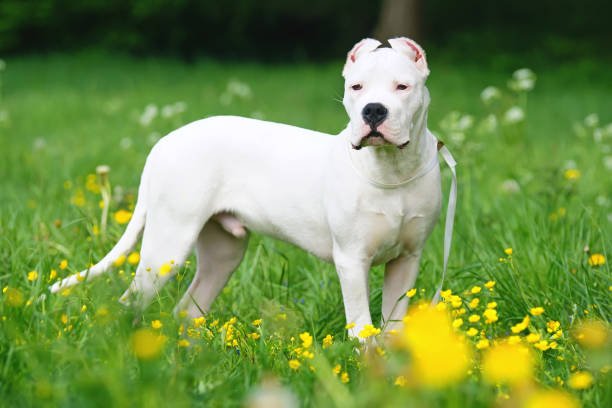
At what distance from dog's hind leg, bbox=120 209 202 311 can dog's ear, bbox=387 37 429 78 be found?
1.10 m

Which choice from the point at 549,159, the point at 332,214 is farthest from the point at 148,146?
the point at 332,214

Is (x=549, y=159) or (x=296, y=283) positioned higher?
(x=296, y=283)

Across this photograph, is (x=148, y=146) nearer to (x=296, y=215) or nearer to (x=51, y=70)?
(x=296, y=215)

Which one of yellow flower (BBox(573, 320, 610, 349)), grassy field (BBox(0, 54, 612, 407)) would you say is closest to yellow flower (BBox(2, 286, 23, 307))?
grassy field (BBox(0, 54, 612, 407))

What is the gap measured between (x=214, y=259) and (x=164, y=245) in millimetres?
423

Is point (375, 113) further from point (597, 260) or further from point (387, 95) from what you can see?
point (597, 260)

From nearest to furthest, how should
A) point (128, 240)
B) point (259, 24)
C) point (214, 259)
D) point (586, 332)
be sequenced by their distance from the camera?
point (586, 332) → point (128, 240) → point (214, 259) → point (259, 24)

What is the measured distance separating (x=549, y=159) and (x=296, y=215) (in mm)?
4099

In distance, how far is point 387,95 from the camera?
322 cm

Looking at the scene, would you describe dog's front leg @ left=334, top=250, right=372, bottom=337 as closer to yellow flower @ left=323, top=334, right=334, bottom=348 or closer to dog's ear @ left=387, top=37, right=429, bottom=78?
yellow flower @ left=323, top=334, right=334, bottom=348

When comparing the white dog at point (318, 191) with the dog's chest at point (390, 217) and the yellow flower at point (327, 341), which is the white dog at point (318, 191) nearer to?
the dog's chest at point (390, 217)

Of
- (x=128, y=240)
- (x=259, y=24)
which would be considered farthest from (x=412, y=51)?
(x=259, y=24)

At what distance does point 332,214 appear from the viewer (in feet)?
11.5

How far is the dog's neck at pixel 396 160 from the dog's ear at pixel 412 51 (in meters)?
0.15
